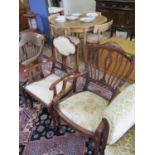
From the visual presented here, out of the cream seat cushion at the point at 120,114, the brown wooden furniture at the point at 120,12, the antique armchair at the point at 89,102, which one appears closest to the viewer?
the cream seat cushion at the point at 120,114

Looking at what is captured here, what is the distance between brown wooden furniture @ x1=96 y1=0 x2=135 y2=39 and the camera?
361cm

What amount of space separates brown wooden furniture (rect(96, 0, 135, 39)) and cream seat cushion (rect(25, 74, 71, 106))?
239 centimetres

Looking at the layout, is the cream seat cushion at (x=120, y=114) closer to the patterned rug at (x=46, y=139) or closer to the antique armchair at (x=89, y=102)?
the antique armchair at (x=89, y=102)

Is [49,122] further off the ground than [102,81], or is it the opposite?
[102,81]

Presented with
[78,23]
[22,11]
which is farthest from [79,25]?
[22,11]

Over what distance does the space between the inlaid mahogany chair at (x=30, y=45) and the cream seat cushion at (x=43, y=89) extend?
0.99 ft

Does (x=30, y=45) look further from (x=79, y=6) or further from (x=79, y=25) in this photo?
(x=79, y=6)

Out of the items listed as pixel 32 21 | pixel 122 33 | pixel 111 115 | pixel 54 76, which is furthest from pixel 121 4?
pixel 111 115

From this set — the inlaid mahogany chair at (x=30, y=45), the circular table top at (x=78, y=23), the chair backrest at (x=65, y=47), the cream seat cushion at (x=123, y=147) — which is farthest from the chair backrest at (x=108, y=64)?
the circular table top at (x=78, y=23)

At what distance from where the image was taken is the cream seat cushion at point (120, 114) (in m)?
1.06
